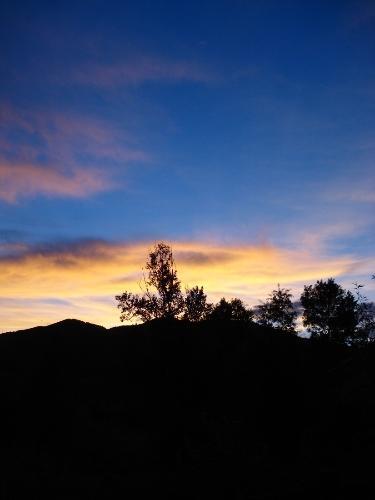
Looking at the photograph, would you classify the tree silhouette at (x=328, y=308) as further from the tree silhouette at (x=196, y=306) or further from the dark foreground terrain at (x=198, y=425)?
the dark foreground terrain at (x=198, y=425)

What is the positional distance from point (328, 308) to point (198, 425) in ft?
163

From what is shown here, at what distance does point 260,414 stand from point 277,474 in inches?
183

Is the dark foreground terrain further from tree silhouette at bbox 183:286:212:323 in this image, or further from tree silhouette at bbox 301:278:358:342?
tree silhouette at bbox 301:278:358:342

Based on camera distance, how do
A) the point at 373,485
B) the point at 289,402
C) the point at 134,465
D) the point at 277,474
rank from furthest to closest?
the point at 289,402, the point at 134,465, the point at 277,474, the point at 373,485

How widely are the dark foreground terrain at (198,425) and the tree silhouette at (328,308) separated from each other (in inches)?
1368

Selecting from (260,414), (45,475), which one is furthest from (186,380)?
(45,475)

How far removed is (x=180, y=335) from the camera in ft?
82.3

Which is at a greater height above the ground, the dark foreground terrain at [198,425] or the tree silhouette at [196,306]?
the tree silhouette at [196,306]

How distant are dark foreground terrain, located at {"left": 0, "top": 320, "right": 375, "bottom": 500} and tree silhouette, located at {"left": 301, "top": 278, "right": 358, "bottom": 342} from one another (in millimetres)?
34749

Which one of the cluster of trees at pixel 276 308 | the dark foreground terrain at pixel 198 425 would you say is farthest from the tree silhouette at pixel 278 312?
the dark foreground terrain at pixel 198 425

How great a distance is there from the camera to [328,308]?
62531mm

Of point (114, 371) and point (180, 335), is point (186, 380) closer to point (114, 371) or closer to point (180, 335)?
point (180, 335)

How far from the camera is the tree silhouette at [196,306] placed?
45.5 metres

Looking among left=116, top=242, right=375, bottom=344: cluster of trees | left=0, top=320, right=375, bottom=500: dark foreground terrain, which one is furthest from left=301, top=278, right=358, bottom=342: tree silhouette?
left=0, top=320, right=375, bottom=500: dark foreground terrain
